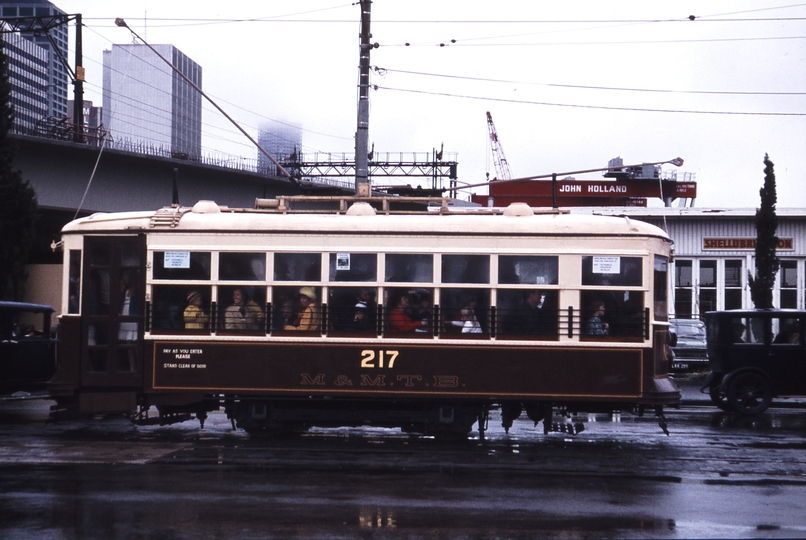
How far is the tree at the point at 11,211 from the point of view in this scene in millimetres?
25469

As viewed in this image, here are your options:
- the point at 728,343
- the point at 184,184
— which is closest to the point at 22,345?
the point at 728,343

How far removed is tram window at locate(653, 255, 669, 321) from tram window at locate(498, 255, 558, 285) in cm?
143

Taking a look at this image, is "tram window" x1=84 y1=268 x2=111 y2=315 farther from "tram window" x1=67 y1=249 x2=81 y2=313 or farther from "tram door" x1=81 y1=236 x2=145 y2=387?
"tram window" x1=67 y1=249 x2=81 y2=313

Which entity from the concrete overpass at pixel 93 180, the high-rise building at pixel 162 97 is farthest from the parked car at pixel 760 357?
the high-rise building at pixel 162 97

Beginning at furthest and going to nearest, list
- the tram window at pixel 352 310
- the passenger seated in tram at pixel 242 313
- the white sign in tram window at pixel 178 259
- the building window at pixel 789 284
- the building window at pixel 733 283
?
the building window at pixel 733 283
the building window at pixel 789 284
the white sign in tram window at pixel 178 259
the passenger seated in tram at pixel 242 313
the tram window at pixel 352 310

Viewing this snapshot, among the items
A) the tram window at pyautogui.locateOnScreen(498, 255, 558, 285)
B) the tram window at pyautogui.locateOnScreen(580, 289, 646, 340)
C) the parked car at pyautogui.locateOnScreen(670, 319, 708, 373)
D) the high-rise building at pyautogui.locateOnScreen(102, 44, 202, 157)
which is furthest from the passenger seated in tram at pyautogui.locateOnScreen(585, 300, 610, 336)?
the high-rise building at pyautogui.locateOnScreen(102, 44, 202, 157)

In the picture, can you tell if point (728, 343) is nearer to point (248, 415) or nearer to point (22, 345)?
point (248, 415)

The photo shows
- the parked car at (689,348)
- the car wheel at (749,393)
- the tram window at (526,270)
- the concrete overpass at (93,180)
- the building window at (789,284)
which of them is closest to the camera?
the tram window at (526,270)

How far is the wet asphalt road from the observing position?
775 centimetres

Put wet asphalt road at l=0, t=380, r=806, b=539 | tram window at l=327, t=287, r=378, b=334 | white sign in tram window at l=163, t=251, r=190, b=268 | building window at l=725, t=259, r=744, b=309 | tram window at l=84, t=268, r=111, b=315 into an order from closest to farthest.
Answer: wet asphalt road at l=0, t=380, r=806, b=539 < tram window at l=327, t=287, r=378, b=334 < white sign in tram window at l=163, t=251, r=190, b=268 < tram window at l=84, t=268, r=111, b=315 < building window at l=725, t=259, r=744, b=309

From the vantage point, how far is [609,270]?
1227 centimetres

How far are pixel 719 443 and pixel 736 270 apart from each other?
77.3 feet

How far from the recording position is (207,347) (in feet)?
41.2

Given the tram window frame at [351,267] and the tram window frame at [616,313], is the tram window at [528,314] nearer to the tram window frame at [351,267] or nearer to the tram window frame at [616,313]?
the tram window frame at [616,313]
